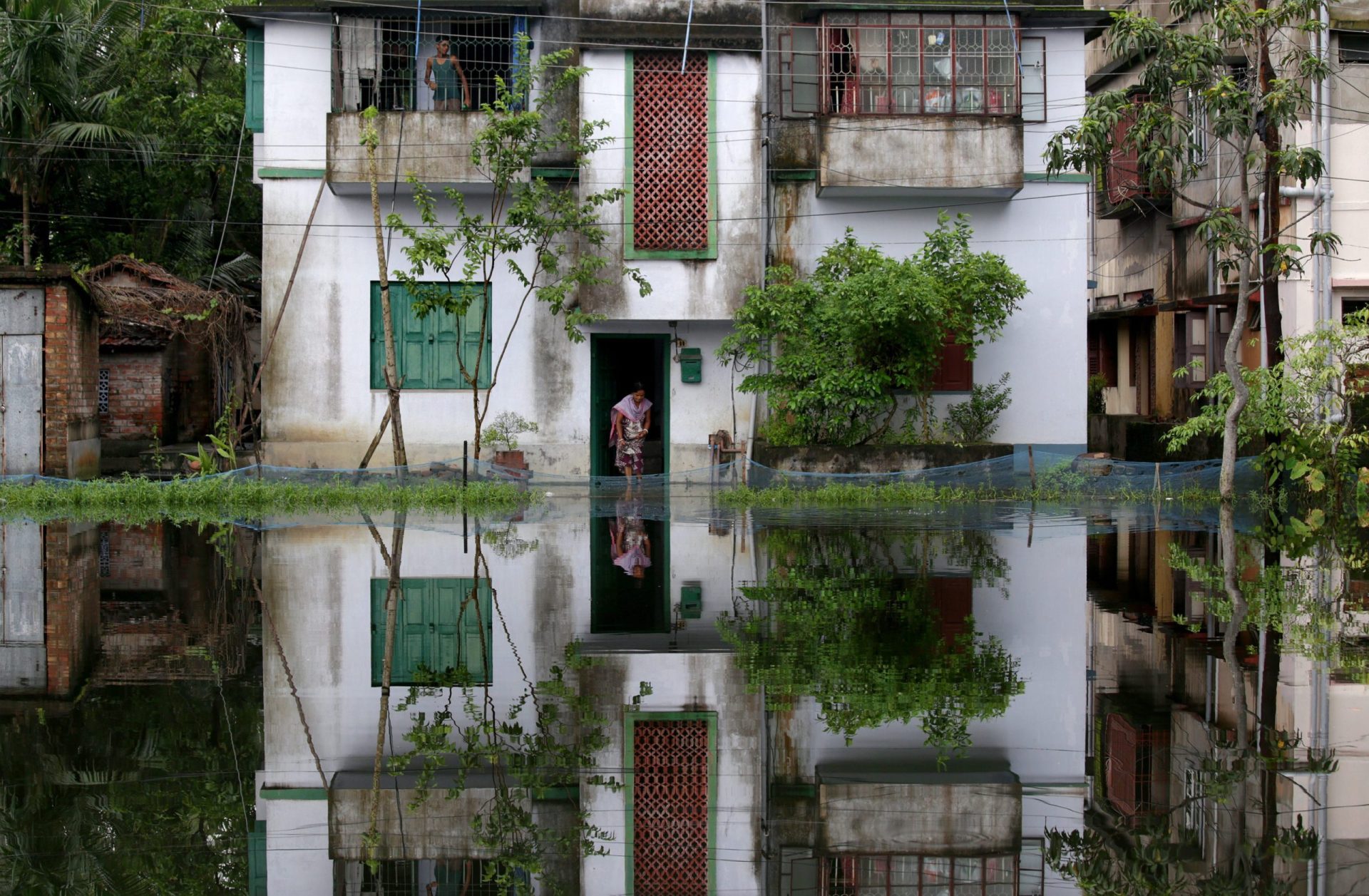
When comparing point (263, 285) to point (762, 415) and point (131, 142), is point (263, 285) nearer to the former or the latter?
point (131, 142)

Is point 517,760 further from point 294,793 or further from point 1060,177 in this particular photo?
point 1060,177

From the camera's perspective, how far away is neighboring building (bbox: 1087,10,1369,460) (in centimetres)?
2117

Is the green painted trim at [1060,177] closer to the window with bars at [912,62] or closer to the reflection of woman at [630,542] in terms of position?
the window with bars at [912,62]

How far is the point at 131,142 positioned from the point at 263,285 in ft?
19.1

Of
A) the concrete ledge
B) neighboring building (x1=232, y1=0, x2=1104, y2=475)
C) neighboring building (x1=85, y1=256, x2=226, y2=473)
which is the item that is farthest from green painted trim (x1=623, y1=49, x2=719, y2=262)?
neighboring building (x1=85, y1=256, x2=226, y2=473)

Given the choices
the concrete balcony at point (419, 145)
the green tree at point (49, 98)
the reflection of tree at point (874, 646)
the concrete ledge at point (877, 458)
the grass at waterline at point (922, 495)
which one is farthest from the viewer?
the green tree at point (49, 98)

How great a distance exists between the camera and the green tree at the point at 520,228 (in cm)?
1939

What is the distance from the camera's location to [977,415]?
21406mm

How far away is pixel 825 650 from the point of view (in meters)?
8.41

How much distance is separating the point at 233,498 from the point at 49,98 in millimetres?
11181

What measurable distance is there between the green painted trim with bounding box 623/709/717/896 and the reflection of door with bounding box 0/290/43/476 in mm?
14874

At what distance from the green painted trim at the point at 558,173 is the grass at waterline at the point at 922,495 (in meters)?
5.73

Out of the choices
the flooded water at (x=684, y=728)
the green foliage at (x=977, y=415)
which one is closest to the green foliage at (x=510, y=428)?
the green foliage at (x=977, y=415)

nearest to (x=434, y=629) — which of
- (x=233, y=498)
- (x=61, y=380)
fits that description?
(x=233, y=498)
